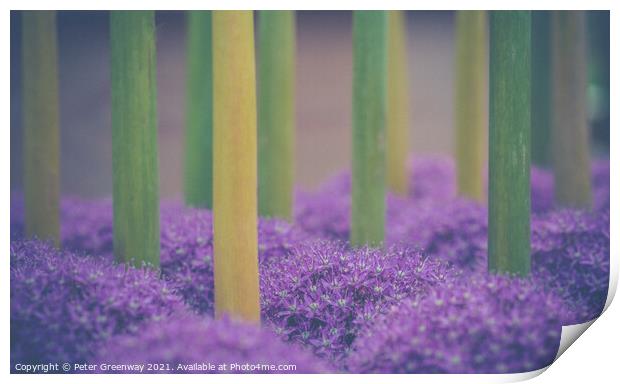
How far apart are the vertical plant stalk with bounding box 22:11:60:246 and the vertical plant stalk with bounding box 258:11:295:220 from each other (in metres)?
1.06

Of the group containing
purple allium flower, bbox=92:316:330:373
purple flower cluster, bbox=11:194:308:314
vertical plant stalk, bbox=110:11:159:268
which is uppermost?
vertical plant stalk, bbox=110:11:159:268

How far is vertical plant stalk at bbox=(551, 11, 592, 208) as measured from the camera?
347cm

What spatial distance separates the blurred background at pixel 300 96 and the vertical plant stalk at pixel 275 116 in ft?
2.16

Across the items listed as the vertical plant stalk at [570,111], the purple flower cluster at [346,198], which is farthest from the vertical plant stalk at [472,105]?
the vertical plant stalk at [570,111]

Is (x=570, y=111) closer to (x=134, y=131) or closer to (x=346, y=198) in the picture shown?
(x=346, y=198)

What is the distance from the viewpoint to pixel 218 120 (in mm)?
2611

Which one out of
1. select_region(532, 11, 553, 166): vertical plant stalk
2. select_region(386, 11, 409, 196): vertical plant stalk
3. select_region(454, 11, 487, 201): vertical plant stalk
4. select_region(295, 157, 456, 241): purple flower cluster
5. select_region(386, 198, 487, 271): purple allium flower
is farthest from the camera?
select_region(386, 11, 409, 196): vertical plant stalk

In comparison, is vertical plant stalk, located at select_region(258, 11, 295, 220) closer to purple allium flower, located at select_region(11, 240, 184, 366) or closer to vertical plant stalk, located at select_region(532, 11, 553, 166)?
purple allium flower, located at select_region(11, 240, 184, 366)

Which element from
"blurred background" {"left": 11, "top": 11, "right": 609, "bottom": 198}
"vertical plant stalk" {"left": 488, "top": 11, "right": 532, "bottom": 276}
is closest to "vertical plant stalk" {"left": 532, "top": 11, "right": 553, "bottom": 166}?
"blurred background" {"left": 11, "top": 11, "right": 609, "bottom": 198}

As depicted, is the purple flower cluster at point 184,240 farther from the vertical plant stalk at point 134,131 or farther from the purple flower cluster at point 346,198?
the purple flower cluster at point 346,198

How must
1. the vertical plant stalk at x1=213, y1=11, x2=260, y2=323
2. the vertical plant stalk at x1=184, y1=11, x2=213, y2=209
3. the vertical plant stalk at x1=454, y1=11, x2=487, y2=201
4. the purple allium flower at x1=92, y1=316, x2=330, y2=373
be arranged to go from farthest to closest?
1. the vertical plant stalk at x1=454, y1=11, x2=487, y2=201
2. the vertical plant stalk at x1=184, y1=11, x2=213, y2=209
3. the vertical plant stalk at x1=213, y1=11, x2=260, y2=323
4. the purple allium flower at x1=92, y1=316, x2=330, y2=373

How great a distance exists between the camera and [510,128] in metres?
2.76
